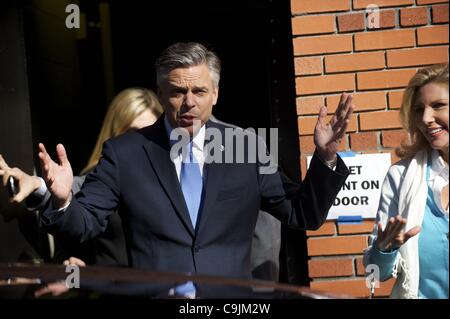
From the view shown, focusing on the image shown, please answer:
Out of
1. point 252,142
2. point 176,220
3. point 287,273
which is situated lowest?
point 287,273

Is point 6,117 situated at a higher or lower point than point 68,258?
higher

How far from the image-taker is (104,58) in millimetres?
7688

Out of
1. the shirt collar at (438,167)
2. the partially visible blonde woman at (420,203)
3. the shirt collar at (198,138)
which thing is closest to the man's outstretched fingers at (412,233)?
the partially visible blonde woman at (420,203)

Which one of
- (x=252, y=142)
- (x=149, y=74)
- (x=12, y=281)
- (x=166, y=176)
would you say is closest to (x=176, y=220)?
(x=166, y=176)

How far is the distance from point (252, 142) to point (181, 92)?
380 millimetres

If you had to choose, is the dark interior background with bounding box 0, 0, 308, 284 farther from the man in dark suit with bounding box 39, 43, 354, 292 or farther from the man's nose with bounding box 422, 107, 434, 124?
the man's nose with bounding box 422, 107, 434, 124

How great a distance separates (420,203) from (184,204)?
36.6 inches

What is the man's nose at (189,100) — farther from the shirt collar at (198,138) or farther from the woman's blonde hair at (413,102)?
the woman's blonde hair at (413,102)

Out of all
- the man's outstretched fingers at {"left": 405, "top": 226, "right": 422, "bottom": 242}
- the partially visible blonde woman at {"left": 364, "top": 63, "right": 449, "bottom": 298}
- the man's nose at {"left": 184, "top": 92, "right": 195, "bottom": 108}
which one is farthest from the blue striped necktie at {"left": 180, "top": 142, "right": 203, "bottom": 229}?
the man's outstretched fingers at {"left": 405, "top": 226, "right": 422, "bottom": 242}

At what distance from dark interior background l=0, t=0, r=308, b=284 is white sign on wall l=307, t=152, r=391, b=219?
0.50 metres

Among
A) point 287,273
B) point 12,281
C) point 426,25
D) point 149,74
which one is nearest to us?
point 12,281

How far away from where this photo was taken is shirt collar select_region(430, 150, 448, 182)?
371cm
